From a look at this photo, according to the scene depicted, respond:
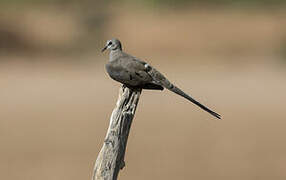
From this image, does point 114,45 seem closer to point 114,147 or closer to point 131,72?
point 131,72

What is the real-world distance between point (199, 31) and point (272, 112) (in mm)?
7499

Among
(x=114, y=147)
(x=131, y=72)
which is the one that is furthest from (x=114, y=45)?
(x=114, y=147)

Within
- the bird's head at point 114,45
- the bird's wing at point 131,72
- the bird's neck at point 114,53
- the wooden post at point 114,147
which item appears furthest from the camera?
the bird's head at point 114,45

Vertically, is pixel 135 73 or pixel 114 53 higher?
pixel 114 53

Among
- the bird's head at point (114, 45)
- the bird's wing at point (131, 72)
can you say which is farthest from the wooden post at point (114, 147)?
the bird's head at point (114, 45)

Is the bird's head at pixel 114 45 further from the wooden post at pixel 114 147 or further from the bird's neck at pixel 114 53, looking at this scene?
the wooden post at pixel 114 147

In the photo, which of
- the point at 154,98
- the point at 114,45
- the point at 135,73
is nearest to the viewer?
the point at 135,73

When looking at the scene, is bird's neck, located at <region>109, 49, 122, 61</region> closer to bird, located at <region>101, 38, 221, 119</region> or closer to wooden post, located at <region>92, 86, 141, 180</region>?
bird, located at <region>101, 38, 221, 119</region>

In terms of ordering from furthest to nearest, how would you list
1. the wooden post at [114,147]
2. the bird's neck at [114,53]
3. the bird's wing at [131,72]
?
the bird's neck at [114,53], the bird's wing at [131,72], the wooden post at [114,147]

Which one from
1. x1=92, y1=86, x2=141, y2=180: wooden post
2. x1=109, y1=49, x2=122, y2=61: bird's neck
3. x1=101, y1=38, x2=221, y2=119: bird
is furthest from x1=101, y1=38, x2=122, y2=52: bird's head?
x1=92, y1=86, x2=141, y2=180: wooden post

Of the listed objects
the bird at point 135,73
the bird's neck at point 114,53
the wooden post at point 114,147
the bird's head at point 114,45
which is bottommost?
the wooden post at point 114,147

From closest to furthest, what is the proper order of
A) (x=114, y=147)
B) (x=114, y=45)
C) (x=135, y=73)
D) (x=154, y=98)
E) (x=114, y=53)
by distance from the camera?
(x=114, y=147) < (x=135, y=73) < (x=114, y=53) < (x=114, y=45) < (x=154, y=98)

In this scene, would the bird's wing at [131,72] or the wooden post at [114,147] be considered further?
the bird's wing at [131,72]

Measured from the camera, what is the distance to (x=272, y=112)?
15.5 meters
